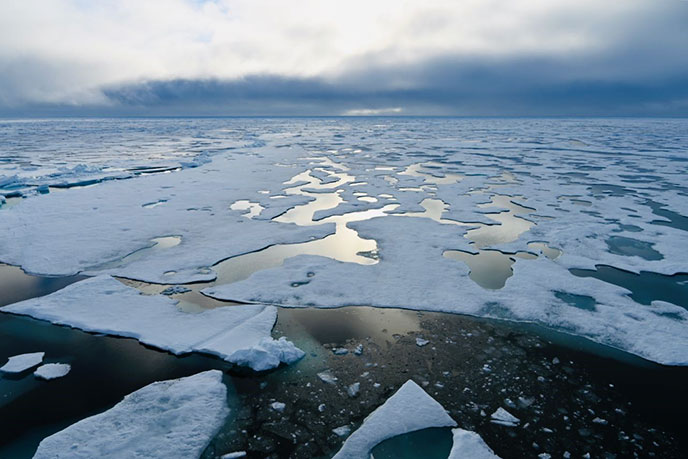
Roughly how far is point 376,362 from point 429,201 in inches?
Answer: 294

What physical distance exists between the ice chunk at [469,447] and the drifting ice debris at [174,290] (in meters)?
3.88

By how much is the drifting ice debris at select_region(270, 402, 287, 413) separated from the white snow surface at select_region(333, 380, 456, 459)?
0.64 m

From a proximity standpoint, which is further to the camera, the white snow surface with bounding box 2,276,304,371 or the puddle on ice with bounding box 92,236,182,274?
the puddle on ice with bounding box 92,236,182,274

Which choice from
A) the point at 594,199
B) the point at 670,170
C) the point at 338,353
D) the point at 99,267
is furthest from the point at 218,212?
the point at 670,170

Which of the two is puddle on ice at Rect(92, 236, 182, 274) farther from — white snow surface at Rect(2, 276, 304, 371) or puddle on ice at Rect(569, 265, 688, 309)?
puddle on ice at Rect(569, 265, 688, 309)

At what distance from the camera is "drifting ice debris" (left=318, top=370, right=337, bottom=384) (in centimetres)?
353

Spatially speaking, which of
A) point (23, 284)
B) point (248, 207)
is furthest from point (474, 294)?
point (248, 207)

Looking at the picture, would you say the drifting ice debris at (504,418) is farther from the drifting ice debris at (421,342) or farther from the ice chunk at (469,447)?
the drifting ice debris at (421,342)

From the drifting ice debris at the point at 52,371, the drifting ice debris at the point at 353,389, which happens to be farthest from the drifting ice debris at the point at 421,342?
the drifting ice debris at the point at 52,371

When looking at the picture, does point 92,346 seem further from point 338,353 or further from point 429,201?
point 429,201

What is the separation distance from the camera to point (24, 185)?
1217 centimetres

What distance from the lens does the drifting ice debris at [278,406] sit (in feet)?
10.5

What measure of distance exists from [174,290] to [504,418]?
4.25 meters

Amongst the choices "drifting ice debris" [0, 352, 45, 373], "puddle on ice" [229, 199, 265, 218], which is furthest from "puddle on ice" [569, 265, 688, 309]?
"drifting ice debris" [0, 352, 45, 373]
